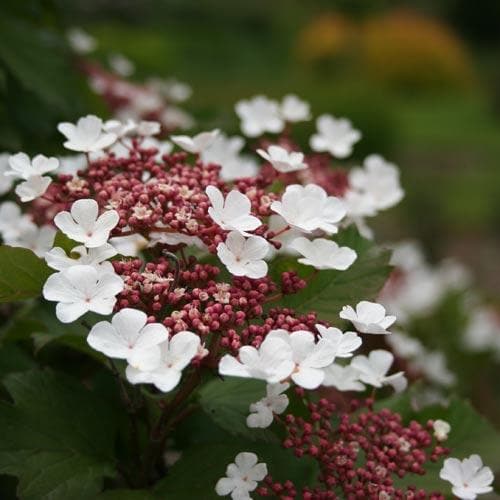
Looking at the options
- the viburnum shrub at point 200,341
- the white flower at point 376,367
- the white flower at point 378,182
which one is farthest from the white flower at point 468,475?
the white flower at point 378,182

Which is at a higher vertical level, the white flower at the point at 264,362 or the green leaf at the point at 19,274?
the white flower at the point at 264,362

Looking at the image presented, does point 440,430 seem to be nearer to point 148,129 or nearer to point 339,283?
point 339,283

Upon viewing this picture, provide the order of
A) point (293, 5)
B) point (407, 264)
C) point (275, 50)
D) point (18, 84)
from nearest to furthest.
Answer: point (18, 84)
point (407, 264)
point (275, 50)
point (293, 5)

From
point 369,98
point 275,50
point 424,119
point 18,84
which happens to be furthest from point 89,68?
point 275,50

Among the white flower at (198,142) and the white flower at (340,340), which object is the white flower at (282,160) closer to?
the white flower at (198,142)

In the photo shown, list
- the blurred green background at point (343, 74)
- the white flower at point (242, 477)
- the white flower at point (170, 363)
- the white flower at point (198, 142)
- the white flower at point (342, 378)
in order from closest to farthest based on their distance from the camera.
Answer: the white flower at point (170, 363)
the white flower at point (242, 477)
the white flower at point (342, 378)
the white flower at point (198, 142)
the blurred green background at point (343, 74)

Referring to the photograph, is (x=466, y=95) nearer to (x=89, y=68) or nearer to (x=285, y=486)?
(x=89, y=68)

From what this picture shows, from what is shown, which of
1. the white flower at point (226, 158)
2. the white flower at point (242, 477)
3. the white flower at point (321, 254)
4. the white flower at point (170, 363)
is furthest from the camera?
the white flower at point (226, 158)
